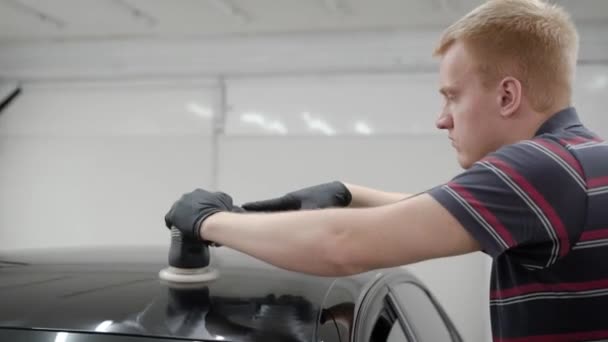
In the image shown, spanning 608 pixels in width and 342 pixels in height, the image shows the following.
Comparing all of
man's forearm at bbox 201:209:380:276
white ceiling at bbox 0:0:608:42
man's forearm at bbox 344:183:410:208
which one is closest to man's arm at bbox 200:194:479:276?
man's forearm at bbox 201:209:380:276

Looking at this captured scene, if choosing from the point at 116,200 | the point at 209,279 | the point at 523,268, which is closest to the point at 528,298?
the point at 523,268

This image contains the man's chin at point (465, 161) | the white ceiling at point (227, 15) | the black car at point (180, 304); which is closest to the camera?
the black car at point (180, 304)

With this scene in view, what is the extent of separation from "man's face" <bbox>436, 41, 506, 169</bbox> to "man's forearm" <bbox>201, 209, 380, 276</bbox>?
0.32 m

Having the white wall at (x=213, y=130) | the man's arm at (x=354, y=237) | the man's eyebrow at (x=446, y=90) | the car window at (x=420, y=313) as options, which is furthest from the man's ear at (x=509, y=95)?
the white wall at (x=213, y=130)

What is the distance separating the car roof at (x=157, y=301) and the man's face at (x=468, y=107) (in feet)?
1.31

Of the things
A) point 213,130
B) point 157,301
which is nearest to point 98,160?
point 213,130

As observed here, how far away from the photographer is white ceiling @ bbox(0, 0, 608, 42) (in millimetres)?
3367

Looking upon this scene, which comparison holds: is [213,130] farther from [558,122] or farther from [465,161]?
[558,122]

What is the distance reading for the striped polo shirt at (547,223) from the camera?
3.13 ft

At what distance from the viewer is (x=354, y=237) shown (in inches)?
39.8

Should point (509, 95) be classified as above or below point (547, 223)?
above

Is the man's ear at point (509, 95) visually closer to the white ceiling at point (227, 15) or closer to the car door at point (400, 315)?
the car door at point (400, 315)

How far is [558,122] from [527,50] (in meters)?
0.16

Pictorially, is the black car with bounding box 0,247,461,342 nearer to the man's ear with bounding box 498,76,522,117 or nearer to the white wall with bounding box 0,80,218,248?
the man's ear with bounding box 498,76,522,117
